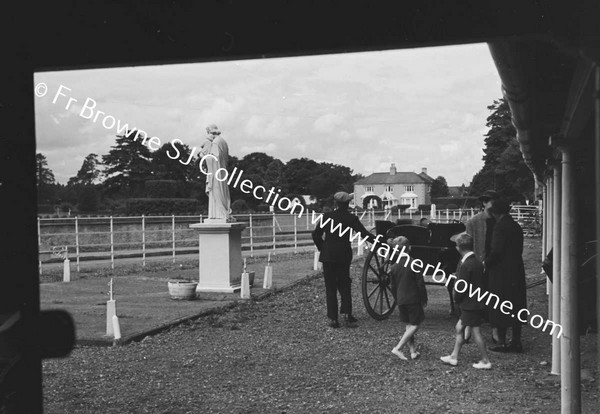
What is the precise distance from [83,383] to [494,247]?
444 centimetres

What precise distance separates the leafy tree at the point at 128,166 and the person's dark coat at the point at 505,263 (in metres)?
50.4

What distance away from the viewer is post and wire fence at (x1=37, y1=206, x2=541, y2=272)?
74.0 ft

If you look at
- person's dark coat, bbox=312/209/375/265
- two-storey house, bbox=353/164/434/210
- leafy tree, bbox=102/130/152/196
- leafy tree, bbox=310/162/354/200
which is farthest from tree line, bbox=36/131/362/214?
two-storey house, bbox=353/164/434/210

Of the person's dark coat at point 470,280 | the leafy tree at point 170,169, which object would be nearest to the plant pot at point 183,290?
the person's dark coat at point 470,280

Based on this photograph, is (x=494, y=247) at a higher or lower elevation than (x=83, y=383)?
higher

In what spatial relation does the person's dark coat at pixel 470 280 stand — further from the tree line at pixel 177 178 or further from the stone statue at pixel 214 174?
the tree line at pixel 177 178

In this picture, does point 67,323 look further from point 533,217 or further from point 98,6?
point 533,217

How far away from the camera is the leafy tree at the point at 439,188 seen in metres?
102

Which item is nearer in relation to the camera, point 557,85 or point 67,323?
point 67,323

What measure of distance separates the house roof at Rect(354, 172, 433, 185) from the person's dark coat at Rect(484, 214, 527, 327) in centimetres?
10135

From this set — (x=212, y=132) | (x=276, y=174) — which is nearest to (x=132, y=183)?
(x=276, y=174)

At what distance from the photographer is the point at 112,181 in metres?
57.1

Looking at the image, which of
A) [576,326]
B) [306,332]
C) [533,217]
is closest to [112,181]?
[533,217]

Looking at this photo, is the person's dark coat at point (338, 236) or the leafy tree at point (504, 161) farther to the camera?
the leafy tree at point (504, 161)
